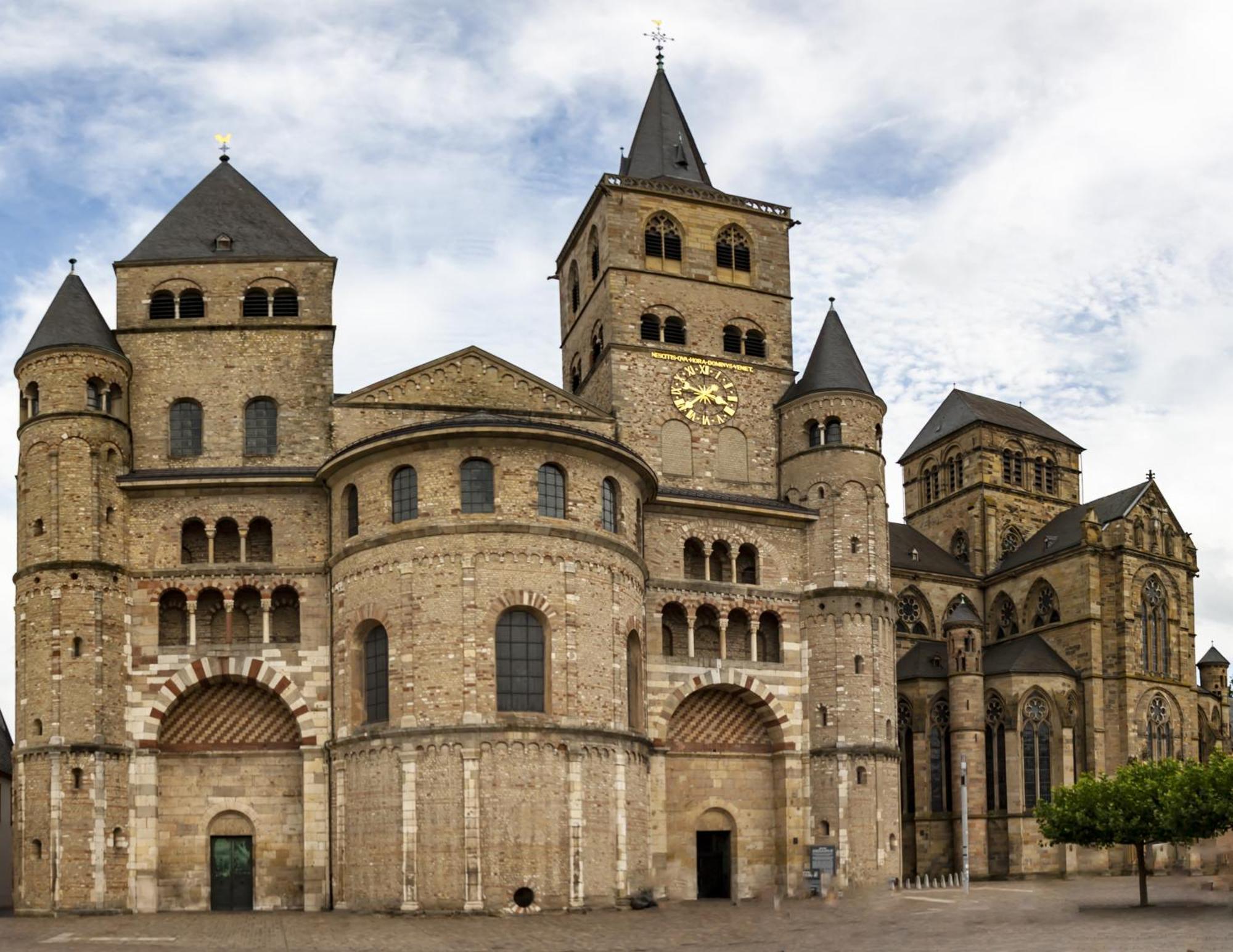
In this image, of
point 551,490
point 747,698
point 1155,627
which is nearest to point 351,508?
A: point 551,490

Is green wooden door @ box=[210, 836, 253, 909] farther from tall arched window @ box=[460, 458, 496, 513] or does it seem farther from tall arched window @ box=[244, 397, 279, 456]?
tall arched window @ box=[460, 458, 496, 513]

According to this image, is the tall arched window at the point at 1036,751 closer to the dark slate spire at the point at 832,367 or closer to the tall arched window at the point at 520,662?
the dark slate spire at the point at 832,367

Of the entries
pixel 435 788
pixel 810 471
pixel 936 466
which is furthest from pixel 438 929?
pixel 936 466

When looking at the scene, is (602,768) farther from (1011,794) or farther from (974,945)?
(1011,794)

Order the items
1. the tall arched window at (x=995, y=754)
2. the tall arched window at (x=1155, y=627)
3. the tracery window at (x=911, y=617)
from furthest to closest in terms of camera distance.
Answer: the tracery window at (x=911, y=617) → the tall arched window at (x=1155, y=627) → the tall arched window at (x=995, y=754)

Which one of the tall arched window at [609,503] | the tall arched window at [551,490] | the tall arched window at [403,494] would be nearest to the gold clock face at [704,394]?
the tall arched window at [609,503]

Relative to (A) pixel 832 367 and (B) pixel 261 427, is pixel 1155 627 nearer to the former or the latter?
(A) pixel 832 367

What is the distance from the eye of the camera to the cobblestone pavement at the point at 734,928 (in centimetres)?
3716

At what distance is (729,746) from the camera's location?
5625 cm

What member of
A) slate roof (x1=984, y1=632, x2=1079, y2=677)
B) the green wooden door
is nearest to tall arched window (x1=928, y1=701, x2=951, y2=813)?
slate roof (x1=984, y1=632, x2=1079, y2=677)

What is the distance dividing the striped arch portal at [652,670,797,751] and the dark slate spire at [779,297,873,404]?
11.1 meters

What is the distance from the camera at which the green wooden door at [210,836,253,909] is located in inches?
1993

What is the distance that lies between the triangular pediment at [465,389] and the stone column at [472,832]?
1315cm

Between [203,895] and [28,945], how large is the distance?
37.1 ft
